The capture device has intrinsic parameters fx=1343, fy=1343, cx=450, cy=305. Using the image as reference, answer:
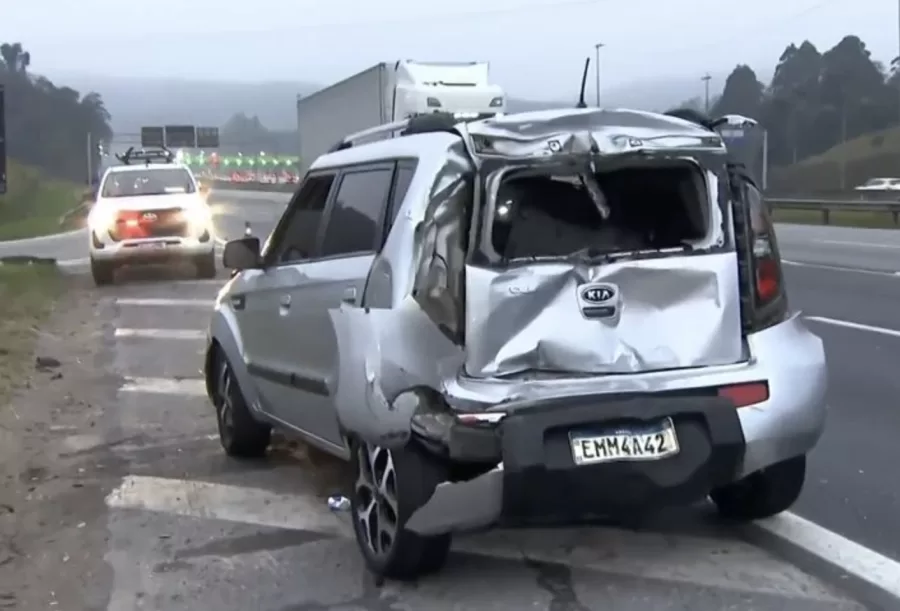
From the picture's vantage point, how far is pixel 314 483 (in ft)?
23.8

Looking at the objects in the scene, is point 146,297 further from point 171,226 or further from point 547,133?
point 547,133

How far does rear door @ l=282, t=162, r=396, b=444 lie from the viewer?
586 centimetres

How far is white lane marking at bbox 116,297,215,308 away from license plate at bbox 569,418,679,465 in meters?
12.1

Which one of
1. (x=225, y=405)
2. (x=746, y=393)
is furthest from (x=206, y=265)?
(x=746, y=393)

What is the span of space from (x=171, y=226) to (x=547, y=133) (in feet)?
48.7

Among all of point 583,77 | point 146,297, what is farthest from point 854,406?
point 146,297

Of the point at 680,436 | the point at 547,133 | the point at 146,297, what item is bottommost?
the point at 146,297

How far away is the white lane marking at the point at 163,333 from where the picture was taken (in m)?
13.7

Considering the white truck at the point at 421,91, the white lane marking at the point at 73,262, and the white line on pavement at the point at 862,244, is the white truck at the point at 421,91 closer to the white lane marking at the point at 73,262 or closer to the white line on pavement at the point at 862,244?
the white lane marking at the point at 73,262

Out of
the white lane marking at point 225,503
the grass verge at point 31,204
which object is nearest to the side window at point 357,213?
the white lane marking at point 225,503

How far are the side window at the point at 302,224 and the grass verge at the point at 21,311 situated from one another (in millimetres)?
3852

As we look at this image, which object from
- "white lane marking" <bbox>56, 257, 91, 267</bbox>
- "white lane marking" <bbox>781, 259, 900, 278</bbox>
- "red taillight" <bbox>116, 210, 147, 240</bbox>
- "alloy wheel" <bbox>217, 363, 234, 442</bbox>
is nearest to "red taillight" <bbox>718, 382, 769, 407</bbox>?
"alloy wheel" <bbox>217, 363, 234, 442</bbox>

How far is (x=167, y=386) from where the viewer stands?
1070cm

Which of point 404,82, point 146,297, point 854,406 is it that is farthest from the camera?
point 404,82
